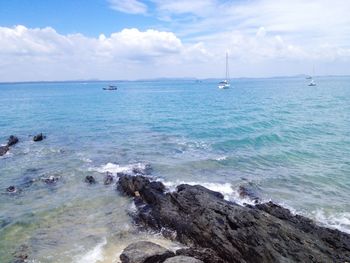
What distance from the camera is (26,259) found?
59.2 ft

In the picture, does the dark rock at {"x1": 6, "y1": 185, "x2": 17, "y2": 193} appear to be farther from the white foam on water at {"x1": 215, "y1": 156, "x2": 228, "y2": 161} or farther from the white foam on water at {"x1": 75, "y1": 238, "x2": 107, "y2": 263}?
the white foam on water at {"x1": 215, "y1": 156, "x2": 228, "y2": 161}

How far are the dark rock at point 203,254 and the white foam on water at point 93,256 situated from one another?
13.7ft

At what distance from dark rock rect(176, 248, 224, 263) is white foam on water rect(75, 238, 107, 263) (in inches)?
165

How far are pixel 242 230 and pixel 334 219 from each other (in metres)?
9.25

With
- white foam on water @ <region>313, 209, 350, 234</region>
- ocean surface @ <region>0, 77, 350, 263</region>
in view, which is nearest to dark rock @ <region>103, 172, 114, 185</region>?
ocean surface @ <region>0, 77, 350, 263</region>

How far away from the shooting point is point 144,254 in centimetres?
1617

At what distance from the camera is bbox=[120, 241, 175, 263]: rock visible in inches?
630

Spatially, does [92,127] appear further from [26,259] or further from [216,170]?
[26,259]

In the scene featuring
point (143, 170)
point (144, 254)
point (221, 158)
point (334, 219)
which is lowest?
point (334, 219)

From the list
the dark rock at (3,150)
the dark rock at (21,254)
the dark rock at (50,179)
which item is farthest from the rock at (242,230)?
the dark rock at (3,150)

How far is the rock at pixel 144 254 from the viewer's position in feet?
52.5

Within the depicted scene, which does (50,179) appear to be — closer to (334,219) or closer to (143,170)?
(143,170)

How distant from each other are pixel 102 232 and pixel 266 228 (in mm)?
9738

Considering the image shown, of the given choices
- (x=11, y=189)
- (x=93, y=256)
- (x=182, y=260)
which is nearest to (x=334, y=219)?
(x=182, y=260)
